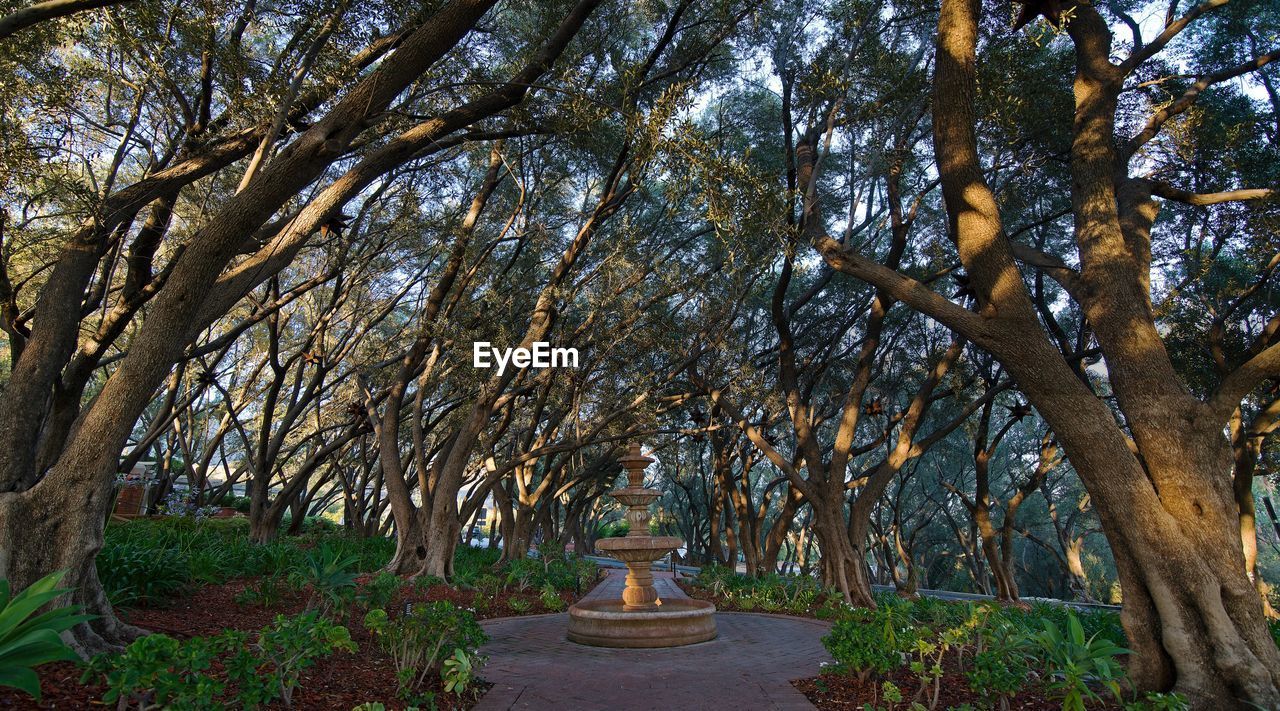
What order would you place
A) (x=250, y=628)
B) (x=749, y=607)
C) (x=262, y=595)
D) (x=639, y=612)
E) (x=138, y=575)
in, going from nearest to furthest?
(x=250, y=628) < (x=138, y=575) < (x=262, y=595) < (x=639, y=612) < (x=749, y=607)

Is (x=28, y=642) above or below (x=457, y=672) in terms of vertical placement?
above

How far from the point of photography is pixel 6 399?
573 cm

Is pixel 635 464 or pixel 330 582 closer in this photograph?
pixel 330 582

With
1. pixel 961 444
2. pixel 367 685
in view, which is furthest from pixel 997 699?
pixel 961 444

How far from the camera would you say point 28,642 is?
2660 millimetres

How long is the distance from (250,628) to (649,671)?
389 centimetres

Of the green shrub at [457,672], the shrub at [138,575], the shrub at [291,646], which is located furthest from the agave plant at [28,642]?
the shrub at [138,575]

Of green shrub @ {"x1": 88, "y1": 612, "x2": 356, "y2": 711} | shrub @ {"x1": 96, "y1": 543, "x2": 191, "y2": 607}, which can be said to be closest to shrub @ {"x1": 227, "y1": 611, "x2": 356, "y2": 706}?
green shrub @ {"x1": 88, "y1": 612, "x2": 356, "y2": 711}

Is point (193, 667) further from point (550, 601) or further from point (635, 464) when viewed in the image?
point (550, 601)

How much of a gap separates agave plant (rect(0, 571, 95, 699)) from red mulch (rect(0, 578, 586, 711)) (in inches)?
33.0

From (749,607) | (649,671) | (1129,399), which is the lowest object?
(649,671)

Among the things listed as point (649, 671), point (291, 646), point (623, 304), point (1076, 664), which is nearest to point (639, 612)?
point (649, 671)

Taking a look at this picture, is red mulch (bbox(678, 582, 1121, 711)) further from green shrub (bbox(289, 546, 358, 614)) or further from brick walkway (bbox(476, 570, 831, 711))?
green shrub (bbox(289, 546, 358, 614))

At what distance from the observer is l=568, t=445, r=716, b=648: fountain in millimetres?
7918
